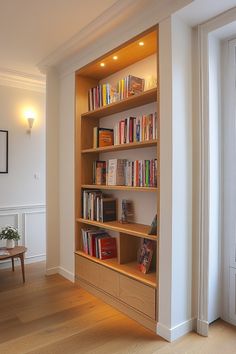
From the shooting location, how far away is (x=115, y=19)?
2410 mm

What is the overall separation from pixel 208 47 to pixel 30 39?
71.0 inches

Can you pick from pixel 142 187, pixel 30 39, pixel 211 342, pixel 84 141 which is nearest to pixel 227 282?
pixel 211 342

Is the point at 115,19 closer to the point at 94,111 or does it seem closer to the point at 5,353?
the point at 94,111

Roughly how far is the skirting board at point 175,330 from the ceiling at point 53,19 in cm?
237

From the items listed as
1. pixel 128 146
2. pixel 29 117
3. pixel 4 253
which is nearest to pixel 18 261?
pixel 4 253

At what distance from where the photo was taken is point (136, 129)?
8.66 feet

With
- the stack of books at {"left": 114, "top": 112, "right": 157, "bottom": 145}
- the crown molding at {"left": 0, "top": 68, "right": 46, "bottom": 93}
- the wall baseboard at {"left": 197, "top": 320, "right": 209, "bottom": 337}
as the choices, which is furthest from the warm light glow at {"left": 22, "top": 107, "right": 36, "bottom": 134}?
the wall baseboard at {"left": 197, "top": 320, "right": 209, "bottom": 337}

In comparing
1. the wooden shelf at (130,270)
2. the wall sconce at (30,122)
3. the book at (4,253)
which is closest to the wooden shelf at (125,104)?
the wall sconce at (30,122)

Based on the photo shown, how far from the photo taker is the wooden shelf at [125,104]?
95.3 inches

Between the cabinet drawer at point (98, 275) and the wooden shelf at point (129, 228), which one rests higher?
the wooden shelf at point (129, 228)

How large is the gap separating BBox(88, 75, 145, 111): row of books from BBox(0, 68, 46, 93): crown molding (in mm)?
1145

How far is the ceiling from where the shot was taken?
2.07m

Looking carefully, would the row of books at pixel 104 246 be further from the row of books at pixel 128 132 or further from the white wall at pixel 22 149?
the white wall at pixel 22 149

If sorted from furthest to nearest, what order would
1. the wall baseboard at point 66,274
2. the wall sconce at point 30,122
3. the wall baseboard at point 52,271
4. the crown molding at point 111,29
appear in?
the wall sconce at point 30,122
the wall baseboard at point 52,271
the wall baseboard at point 66,274
the crown molding at point 111,29
